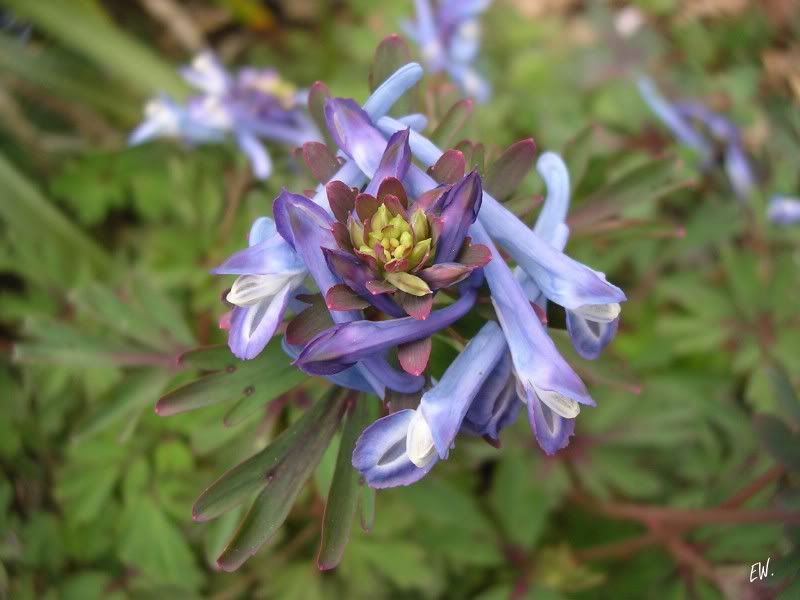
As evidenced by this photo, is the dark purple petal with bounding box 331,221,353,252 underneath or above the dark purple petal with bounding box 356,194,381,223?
underneath

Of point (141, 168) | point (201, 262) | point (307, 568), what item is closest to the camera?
point (307, 568)

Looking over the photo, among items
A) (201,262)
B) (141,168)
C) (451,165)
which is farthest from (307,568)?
(141,168)

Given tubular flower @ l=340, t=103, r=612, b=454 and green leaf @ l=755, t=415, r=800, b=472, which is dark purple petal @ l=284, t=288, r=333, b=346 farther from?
green leaf @ l=755, t=415, r=800, b=472

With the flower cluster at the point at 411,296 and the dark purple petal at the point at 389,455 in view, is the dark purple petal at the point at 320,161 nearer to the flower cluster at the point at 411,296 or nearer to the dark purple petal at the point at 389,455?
the flower cluster at the point at 411,296

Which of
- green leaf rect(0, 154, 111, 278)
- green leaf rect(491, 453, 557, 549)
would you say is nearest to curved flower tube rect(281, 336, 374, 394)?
green leaf rect(491, 453, 557, 549)

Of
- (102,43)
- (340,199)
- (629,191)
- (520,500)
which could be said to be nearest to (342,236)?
(340,199)

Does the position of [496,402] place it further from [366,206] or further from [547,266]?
[366,206]

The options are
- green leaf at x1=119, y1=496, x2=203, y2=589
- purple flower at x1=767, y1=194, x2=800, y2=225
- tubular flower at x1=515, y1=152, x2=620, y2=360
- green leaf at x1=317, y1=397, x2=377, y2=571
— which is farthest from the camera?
purple flower at x1=767, y1=194, x2=800, y2=225

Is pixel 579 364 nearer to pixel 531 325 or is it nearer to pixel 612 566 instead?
pixel 531 325
